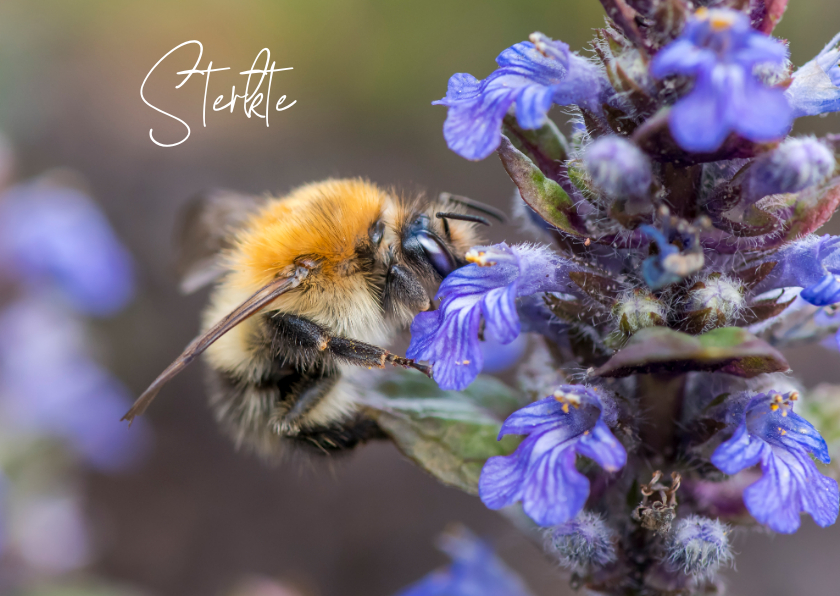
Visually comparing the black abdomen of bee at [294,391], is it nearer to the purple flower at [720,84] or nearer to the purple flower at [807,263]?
the purple flower at [807,263]

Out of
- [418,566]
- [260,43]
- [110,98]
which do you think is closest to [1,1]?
[110,98]

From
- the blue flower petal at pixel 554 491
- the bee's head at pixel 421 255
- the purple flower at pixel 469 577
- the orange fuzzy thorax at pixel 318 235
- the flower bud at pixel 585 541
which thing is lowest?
the purple flower at pixel 469 577

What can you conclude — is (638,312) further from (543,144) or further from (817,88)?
(817,88)

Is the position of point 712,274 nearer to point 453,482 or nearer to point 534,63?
point 534,63

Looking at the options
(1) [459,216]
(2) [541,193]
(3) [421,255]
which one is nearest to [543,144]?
(2) [541,193]

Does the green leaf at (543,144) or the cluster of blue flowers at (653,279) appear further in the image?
the green leaf at (543,144)

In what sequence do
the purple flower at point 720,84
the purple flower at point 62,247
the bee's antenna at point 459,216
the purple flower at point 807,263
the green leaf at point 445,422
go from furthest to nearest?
the purple flower at point 62,247 < the bee's antenna at point 459,216 < the green leaf at point 445,422 < the purple flower at point 807,263 < the purple flower at point 720,84

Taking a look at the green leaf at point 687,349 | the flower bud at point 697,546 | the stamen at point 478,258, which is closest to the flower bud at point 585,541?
the flower bud at point 697,546

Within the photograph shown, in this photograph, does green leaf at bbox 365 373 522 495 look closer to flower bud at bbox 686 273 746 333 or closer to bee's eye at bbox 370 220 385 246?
bee's eye at bbox 370 220 385 246
